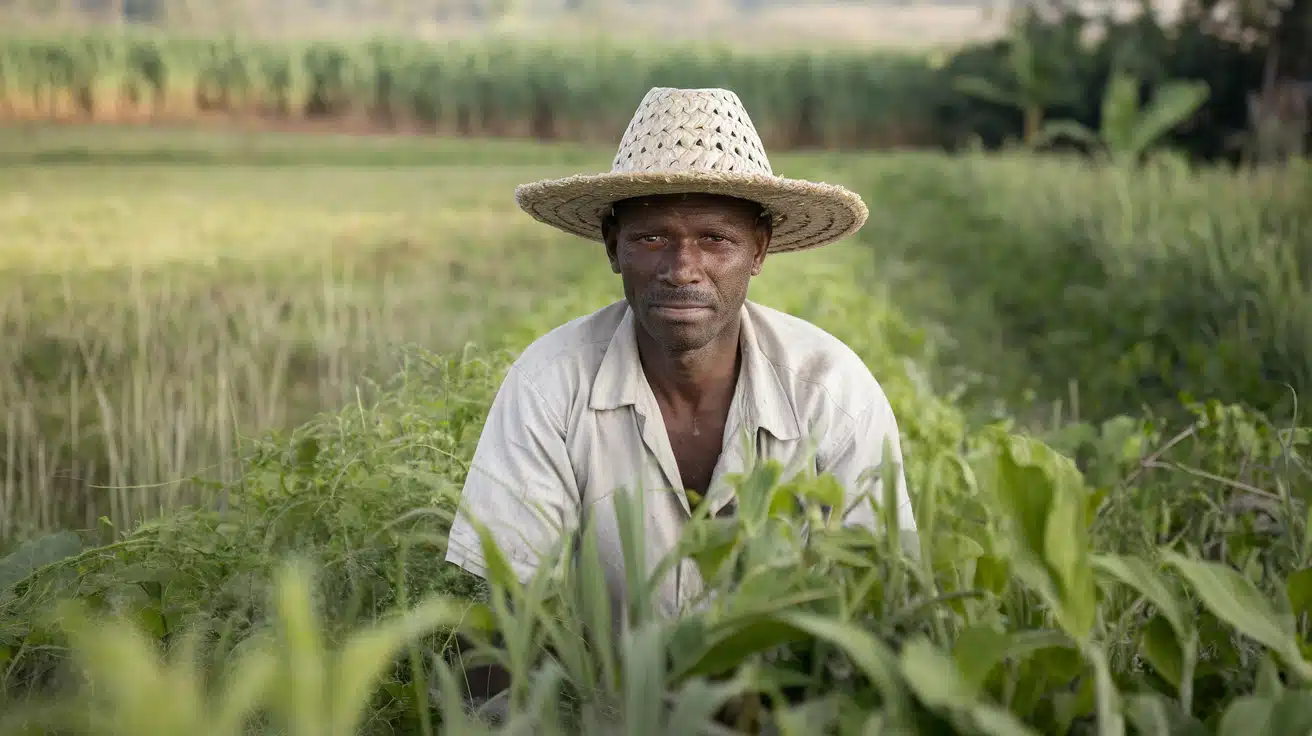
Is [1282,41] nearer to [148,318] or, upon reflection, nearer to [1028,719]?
[148,318]

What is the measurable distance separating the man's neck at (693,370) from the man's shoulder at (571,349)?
0.07m

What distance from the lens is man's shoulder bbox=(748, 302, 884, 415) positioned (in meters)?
2.12

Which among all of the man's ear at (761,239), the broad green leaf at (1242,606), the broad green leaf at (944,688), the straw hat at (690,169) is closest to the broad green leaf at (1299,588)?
the broad green leaf at (1242,606)

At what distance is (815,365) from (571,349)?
0.43 meters

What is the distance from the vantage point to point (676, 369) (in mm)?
2205

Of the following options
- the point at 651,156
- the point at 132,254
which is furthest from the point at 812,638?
the point at 132,254

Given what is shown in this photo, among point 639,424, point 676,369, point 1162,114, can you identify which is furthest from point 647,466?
point 1162,114

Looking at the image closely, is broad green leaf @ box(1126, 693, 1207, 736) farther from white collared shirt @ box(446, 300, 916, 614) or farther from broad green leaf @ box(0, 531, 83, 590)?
broad green leaf @ box(0, 531, 83, 590)

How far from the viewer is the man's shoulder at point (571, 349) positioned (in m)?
2.11

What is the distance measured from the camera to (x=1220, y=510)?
2143mm

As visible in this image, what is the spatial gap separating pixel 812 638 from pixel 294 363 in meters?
3.98

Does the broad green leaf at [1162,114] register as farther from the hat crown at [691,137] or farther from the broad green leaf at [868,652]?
the broad green leaf at [868,652]

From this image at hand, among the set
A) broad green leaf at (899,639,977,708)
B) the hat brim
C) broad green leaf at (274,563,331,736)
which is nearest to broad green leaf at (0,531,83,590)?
the hat brim

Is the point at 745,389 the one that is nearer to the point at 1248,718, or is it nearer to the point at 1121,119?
the point at 1248,718
